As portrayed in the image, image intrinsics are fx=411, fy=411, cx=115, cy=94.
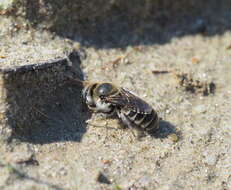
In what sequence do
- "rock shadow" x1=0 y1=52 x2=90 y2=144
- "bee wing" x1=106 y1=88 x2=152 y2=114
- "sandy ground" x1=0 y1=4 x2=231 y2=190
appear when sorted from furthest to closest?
"bee wing" x1=106 y1=88 x2=152 y2=114
"rock shadow" x1=0 y1=52 x2=90 y2=144
"sandy ground" x1=0 y1=4 x2=231 y2=190

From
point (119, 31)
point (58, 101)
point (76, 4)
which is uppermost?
point (76, 4)

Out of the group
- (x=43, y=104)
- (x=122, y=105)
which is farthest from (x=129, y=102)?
(x=43, y=104)

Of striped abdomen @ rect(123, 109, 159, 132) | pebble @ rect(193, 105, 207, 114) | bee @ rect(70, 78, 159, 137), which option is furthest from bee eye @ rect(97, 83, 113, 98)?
pebble @ rect(193, 105, 207, 114)

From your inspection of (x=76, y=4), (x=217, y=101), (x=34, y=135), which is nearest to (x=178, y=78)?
(x=217, y=101)

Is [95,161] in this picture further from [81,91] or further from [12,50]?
[12,50]

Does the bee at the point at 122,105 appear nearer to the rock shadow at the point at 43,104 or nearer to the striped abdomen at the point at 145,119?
the striped abdomen at the point at 145,119

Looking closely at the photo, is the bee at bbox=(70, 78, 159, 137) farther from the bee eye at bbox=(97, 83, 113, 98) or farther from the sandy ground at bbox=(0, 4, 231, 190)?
the sandy ground at bbox=(0, 4, 231, 190)

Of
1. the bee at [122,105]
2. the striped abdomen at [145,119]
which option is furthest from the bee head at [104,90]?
the striped abdomen at [145,119]

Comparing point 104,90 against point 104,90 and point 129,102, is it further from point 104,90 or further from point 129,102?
point 129,102
